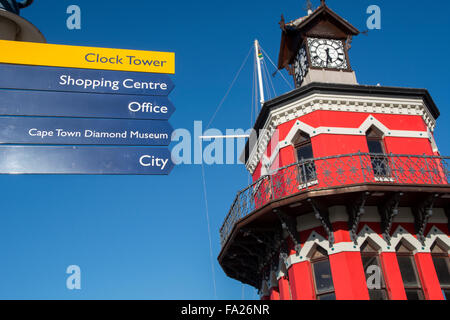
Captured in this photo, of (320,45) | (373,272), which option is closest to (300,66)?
(320,45)

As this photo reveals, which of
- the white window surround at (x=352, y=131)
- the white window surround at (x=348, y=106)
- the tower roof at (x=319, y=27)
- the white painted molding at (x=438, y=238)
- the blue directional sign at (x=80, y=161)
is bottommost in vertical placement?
the blue directional sign at (x=80, y=161)

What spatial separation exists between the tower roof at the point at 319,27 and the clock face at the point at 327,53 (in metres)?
0.31

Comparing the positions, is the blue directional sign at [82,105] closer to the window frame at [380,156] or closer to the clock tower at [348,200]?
the clock tower at [348,200]

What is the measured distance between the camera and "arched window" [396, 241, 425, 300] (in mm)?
11656

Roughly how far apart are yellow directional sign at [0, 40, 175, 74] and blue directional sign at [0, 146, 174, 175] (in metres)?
1.50

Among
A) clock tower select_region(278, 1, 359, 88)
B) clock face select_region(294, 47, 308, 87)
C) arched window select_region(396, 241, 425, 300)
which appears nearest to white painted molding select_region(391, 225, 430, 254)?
arched window select_region(396, 241, 425, 300)

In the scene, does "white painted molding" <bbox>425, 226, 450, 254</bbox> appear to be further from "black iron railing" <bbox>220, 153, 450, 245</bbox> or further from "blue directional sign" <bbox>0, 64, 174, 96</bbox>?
"blue directional sign" <bbox>0, 64, 174, 96</bbox>

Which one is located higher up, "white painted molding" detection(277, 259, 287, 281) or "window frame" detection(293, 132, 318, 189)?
"window frame" detection(293, 132, 318, 189)

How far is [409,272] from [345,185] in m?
3.13

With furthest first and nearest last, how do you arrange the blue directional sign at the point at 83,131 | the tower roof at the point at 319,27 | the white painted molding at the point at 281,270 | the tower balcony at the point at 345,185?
1. the tower roof at the point at 319,27
2. the white painted molding at the point at 281,270
3. the tower balcony at the point at 345,185
4. the blue directional sign at the point at 83,131

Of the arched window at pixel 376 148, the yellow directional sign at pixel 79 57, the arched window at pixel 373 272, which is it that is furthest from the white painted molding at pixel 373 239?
the yellow directional sign at pixel 79 57

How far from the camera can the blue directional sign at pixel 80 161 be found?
6121mm

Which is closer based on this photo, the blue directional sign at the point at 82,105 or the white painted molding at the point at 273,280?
the blue directional sign at the point at 82,105
